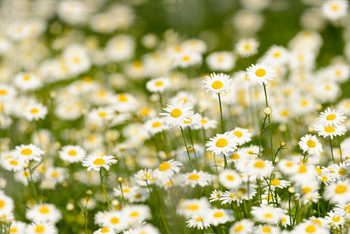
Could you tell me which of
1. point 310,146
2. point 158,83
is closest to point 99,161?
point 158,83

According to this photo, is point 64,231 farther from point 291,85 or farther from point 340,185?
point 291,85

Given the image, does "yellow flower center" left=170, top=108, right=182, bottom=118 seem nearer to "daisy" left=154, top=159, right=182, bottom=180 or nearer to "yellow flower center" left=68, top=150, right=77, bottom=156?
"daisy" left=154, top=159, right=182, bottom=180

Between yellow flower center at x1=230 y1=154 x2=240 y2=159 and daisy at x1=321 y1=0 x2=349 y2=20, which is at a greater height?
daisy at x1=321 y1=0 x2=349 y2=20

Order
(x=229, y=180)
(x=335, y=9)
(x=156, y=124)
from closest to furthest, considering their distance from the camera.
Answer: (x=229, y=180), (x=156, y=124), (x=335, y=9)

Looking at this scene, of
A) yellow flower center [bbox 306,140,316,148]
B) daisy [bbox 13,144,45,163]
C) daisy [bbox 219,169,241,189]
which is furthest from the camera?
daisy [bbox 13,144,45,163]

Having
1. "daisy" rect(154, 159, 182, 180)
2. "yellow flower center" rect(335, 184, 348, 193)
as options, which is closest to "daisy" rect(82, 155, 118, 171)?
"daisy" rect(154, 159, 182, 180)

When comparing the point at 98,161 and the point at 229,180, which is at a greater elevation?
the point at 98,161

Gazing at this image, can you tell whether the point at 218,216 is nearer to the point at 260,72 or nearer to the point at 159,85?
the point at 260,72
